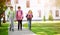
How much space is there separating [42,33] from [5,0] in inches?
20.3

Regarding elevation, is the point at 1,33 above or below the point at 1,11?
below

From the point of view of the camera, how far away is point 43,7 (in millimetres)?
1338

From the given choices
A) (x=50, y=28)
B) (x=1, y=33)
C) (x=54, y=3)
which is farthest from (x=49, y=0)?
(x=1, y=33)

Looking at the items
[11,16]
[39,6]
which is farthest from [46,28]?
[11,16]

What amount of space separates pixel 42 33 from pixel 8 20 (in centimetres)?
38

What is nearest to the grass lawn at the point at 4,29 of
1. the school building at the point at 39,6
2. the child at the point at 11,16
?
the child at the point at 11,16

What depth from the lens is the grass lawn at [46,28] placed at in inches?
51.7

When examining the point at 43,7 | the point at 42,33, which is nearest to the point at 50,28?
the point at 42,33

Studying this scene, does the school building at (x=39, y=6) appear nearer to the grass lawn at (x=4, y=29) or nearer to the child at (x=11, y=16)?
the child at (x=11, y=16)

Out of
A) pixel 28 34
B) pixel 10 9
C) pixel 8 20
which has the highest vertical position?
pixel 10 9

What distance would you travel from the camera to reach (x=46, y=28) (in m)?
1.33

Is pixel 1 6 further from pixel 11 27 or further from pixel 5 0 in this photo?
pixel 11 27

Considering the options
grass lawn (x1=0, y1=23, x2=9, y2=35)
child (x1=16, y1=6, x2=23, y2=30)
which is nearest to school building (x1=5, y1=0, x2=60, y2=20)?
child (x1=16, y1=6, x2=23, y2=30)

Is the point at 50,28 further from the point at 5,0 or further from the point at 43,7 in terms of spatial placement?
the point at 5,0
